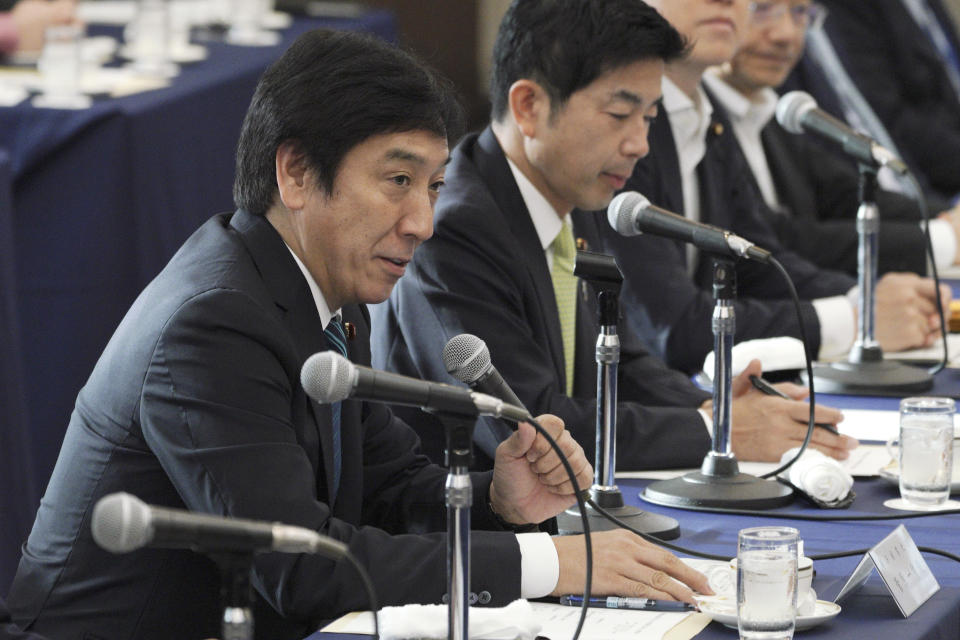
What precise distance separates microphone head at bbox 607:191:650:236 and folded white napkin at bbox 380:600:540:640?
24.5 inches

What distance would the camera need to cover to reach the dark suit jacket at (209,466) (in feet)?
5.16

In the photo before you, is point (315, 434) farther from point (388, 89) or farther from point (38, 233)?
point (38, 233)

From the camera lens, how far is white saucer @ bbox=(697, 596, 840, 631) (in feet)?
5.03

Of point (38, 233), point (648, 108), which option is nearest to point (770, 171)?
point (648, 108)

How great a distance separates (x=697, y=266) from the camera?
312cm

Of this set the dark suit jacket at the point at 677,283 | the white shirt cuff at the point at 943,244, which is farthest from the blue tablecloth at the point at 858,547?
the white shirt cuff at the point at 943,244

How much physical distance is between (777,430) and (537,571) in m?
0.71

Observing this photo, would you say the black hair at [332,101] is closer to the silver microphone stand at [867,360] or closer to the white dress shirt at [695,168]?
the silver microphone stand at [867,360]

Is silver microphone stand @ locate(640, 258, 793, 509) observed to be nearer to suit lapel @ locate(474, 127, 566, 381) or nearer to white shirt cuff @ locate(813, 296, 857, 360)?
suit lapel @ locate(474, 127, 566, 381)

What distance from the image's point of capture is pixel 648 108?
2.40 m

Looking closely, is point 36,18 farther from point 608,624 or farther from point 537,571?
point 608,624

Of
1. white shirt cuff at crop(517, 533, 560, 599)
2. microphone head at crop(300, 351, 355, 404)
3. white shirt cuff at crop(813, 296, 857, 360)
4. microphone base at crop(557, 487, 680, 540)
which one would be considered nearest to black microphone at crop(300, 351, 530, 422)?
microphone head at crop(300, 351, 355, 404)

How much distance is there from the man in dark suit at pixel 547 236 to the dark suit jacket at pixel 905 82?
2920mm

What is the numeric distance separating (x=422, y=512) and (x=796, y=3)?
6.95 ft
